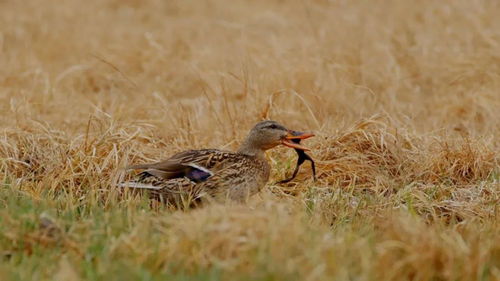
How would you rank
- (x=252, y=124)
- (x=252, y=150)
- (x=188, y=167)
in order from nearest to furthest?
(x=188, y=167), (x=252, y=150), (x=252, y=124)

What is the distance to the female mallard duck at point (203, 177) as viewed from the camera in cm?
635

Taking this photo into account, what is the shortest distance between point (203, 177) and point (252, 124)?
2.04 metres

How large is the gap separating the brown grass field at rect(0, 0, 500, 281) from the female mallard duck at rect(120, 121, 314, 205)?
0.17 m

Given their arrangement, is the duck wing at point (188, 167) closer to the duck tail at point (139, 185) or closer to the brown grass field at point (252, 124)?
the duck tail at point (139, 185)

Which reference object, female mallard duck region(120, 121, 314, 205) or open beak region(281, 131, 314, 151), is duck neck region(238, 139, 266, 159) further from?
open beak region(281, 131, 314, 151)

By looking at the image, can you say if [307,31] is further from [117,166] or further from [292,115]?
[117,166]

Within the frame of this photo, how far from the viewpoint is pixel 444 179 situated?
7.23 m

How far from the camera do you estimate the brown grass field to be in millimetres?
4918

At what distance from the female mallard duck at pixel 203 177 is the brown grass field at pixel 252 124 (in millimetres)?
170

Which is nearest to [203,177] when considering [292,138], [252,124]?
[292,138]

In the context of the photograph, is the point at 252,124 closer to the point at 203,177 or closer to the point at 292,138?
the point at 292,138

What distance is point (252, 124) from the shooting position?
8383mm

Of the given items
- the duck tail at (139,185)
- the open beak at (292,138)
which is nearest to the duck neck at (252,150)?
the open beak at (292,138)

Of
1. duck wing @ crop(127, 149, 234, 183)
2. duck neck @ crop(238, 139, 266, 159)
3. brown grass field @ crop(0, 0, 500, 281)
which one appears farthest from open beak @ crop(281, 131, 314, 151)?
duck wing @ crop(127, 149, 234, 183)
